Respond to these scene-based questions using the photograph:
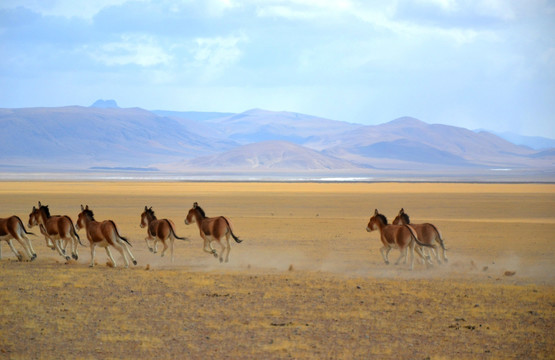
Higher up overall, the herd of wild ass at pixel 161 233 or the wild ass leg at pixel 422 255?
the herd of wild ass at pixel 161 233

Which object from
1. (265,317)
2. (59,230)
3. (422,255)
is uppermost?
(59,230)

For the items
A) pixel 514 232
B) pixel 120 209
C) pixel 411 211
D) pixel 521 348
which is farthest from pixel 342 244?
pixel 120 209

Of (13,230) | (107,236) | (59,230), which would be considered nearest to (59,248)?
(59,230)

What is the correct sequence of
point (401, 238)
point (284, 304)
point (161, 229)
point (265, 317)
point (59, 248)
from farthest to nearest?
point (59, 248) < point (161, 229) < point (401, 238) < point (284, 304) < point (265, 317)

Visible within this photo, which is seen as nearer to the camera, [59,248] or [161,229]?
[161,229]

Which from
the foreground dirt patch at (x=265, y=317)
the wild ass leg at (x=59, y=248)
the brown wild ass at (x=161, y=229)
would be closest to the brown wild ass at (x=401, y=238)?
the foreground dirt patch at (x=265, y=317)

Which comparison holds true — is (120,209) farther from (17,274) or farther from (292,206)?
(17,274)

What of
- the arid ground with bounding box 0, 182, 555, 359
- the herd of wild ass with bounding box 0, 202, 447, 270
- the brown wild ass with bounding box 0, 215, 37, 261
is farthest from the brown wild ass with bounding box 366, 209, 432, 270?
the brown wild ass with bounding box 0, 215, 37, 261

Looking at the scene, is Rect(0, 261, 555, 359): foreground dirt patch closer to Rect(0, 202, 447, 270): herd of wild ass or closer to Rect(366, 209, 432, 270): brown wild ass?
Rect(0, 202, 447, 270): herd of wild ass

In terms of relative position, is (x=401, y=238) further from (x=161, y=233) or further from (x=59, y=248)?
(x=59, y=248)

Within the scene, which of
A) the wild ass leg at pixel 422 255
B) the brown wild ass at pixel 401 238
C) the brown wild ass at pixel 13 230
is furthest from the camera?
the brown wild ass at pixel 13 230

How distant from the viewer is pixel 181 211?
3612 centimetres

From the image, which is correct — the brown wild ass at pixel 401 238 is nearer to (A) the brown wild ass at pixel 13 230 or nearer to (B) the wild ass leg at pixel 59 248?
(B) the wild ass leg at pixel 59 248

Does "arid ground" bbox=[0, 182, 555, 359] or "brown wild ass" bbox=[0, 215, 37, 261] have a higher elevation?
"brown wild ass" bbox=[0, 215, 37, 261]
